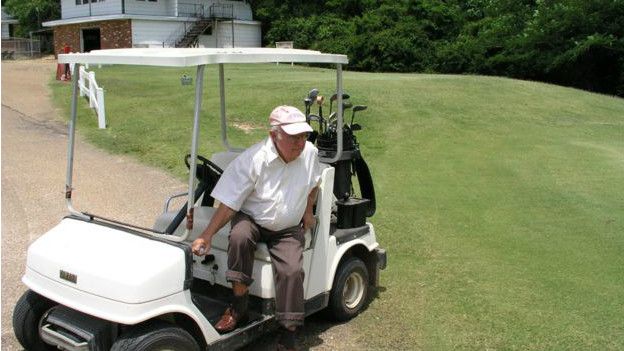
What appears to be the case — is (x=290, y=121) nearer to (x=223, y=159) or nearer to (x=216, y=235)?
(x=216, y=235)

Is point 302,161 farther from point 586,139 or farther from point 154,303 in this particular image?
point 586,139

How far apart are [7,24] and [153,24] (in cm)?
2389

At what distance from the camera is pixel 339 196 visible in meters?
4.51

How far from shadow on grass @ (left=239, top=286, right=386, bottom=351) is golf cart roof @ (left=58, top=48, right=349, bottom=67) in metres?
1.74

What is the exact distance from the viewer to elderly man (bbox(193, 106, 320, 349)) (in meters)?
3.58

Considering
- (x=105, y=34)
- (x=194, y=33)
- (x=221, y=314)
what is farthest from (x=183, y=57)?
(x=105, y=34)

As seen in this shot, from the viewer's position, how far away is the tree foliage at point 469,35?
85.9 feet

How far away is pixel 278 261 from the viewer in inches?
145

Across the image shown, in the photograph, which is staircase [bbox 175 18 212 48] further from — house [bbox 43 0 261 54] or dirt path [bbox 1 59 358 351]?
dirt path [bbox 1 59 358 351]

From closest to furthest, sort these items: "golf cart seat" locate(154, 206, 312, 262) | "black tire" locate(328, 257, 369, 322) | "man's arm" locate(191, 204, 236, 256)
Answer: "man's arm" locate(191, 204, 236, 256) < "golf cart seat" locate(154, 206, 312, 262) < "black tire" locate(328, 257, 369, 322)

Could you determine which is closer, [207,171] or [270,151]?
[270,151]

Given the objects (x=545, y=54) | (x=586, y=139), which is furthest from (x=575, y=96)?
(x=545, y=54)

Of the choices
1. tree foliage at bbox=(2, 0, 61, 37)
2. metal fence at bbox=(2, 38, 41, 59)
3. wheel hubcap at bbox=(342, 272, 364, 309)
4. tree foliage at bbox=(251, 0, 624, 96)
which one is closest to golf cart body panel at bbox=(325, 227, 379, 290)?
wheel hubcap at bbox=(342, 272, 364, 309)

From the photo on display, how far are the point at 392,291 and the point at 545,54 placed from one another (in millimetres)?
25011
